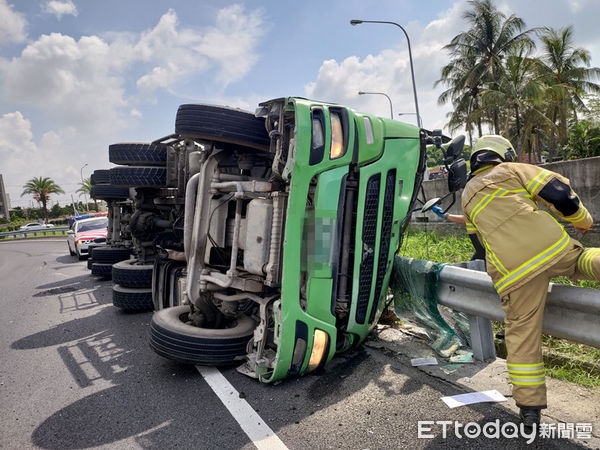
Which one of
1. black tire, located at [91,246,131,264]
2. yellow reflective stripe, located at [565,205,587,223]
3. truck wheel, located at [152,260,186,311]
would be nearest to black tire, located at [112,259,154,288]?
truck wheel, located at [152,260,186,311]

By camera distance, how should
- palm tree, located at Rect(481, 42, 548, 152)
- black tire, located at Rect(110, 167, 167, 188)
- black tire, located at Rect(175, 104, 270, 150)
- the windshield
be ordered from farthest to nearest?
palm tree, located at Rect(481, 42, 548, 152), the windshield, black tire, located at Rect(110, 167, 167, 188), black tire, located at Rect(175, 104, 270, 150)

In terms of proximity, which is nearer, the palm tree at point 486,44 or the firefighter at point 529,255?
the firefighter at point 529,255

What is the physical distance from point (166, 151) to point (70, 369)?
2.77 meters

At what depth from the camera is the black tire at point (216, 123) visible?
129 inches

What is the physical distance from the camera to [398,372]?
9.93ft

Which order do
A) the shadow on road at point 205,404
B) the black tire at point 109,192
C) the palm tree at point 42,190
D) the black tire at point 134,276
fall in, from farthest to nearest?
the palm tree at point 42,190 < the black tire at point 109,192 < the black tire at point 134,276 < the shadow on road at point 205,404

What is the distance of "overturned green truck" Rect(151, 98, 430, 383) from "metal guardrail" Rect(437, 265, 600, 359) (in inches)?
20.4

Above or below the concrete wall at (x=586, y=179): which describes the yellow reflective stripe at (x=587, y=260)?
below

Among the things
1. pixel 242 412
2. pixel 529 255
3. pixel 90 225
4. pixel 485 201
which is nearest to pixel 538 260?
pixel 529 255

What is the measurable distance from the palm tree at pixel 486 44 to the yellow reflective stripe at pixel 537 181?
31.2 meters

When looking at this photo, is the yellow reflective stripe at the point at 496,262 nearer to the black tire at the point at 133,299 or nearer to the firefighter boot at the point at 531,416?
the firefighter boot at the point at 531,416

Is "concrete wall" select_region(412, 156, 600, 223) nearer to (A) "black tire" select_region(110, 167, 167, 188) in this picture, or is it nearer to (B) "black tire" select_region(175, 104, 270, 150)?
(B) "black tire" select_region(175, 104, 270, 150)

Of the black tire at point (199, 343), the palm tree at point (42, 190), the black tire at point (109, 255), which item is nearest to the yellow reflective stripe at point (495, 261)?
the black tire at point (199, 343)

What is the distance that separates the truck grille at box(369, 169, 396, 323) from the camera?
3240 mm
